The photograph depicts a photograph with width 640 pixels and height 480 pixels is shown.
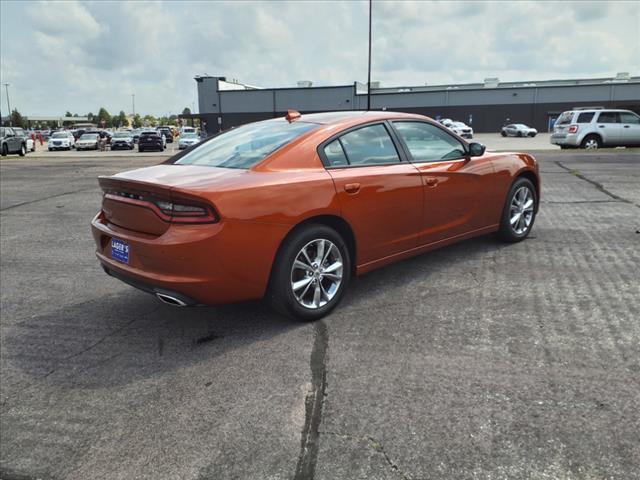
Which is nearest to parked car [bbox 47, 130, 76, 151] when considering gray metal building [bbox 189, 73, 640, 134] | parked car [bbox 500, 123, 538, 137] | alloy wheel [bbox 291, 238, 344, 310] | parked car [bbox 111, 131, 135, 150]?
parked car [bbox 111, 131, 135, 150]

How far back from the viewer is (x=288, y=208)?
3582 millimetres

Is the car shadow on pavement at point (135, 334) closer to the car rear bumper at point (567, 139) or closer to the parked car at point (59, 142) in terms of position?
the car rear bumper at point (567, 139)

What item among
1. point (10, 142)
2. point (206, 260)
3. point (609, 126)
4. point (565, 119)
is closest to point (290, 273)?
point (206, 260)

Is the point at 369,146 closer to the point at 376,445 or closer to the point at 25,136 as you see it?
the point at 376,445

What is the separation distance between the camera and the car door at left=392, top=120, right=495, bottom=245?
4594mm

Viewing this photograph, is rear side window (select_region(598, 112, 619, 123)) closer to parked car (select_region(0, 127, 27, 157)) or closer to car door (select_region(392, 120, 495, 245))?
car door (select_region(392, 120, 495, 245))

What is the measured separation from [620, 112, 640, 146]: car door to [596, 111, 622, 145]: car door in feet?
0.46

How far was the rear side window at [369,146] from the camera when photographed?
4191 millimetres

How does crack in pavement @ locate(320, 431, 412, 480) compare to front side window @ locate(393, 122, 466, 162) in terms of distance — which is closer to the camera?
crack in pavement @ locate(320, 431, 412, 480)

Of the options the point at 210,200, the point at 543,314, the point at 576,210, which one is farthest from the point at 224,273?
the point at 576,210

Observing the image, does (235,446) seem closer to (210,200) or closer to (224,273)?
(224,273)

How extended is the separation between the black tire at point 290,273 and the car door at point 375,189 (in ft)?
0.82

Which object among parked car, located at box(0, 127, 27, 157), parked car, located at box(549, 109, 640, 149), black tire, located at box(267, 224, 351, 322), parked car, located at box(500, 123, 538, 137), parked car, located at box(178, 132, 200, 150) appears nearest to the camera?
black tire, located at box(267, 224, 351, 322)

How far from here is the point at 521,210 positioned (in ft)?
19.0
